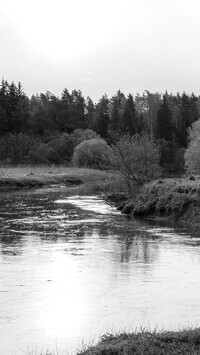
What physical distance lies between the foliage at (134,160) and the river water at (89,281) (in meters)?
12.2

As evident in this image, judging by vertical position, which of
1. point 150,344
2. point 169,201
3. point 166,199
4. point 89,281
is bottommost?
point 89,281

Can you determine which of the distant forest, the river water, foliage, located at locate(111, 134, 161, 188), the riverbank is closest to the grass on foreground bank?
foliage, located at locate(111, 134, 161, 188)

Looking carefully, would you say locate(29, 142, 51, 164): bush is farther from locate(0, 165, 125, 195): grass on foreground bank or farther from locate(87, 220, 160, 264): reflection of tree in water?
locate(87, 220, 160, 264): reflection of tree in water

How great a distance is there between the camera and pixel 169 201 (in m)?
35.9

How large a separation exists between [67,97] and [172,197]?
11802 centimetres

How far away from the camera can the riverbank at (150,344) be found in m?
8.48

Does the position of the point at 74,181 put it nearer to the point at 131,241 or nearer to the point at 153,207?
the point at 153,207

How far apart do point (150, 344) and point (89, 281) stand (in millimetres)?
7752

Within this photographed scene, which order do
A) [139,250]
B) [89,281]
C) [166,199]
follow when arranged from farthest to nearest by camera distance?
[166,199], [139,250], [89,281]

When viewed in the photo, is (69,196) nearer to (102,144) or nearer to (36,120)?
(102,144)

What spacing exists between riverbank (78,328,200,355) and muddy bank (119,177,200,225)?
2288 centimetres

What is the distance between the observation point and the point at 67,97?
15050cm

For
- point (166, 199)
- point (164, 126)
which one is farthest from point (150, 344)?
point (164, 126)

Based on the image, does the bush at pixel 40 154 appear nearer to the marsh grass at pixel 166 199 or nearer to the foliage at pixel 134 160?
the foliage at pixel 134 160
